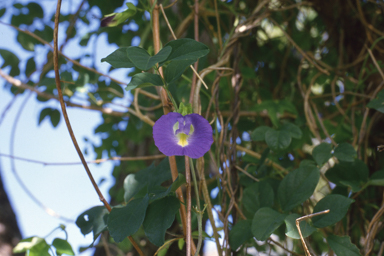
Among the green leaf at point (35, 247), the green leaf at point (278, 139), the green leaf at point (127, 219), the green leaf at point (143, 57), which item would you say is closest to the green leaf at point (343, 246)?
the green leaf at point (278, 139)

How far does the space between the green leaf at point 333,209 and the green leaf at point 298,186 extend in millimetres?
36

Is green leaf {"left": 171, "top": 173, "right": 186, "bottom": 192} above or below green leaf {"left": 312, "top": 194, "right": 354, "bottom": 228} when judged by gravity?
above

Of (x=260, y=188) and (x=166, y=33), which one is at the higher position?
(x=166, y=33)

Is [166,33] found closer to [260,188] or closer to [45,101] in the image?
[45,101]

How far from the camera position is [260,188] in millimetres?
745

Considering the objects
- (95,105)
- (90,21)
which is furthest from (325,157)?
(90,21)

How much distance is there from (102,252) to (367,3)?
1.77 meters

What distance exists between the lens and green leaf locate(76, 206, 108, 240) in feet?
2.15

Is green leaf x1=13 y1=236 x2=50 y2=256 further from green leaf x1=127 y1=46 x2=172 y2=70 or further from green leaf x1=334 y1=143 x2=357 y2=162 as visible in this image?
green leaf x1=334 y1=143 x2=357 y2=162

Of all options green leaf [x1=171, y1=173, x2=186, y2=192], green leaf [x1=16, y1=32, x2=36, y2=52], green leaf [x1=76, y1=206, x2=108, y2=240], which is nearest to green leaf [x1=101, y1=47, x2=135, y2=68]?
green leaf [x1=171, y1=173, x2=186, y2=192]

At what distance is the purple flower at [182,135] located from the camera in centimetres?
52

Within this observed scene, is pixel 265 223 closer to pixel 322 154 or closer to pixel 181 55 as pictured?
pixel 322 154

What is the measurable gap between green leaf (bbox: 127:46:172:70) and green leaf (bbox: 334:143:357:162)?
47 cm

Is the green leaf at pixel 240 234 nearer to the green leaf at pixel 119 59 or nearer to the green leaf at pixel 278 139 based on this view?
the green leaf at pixel 278 139
